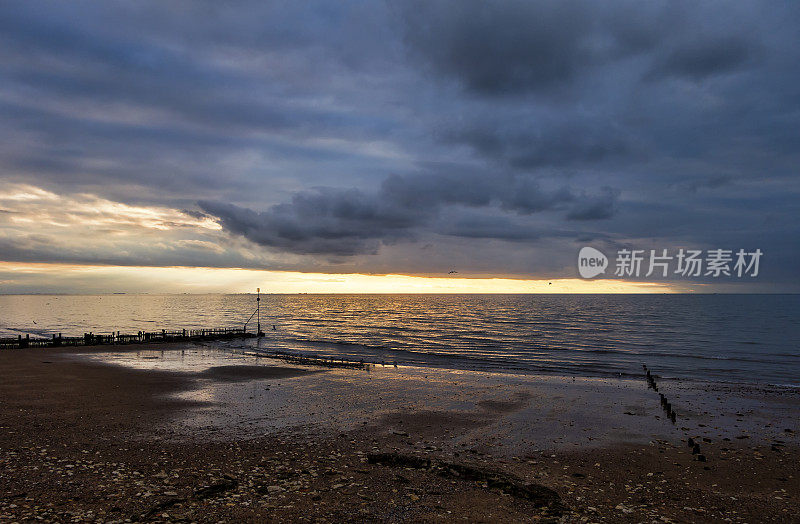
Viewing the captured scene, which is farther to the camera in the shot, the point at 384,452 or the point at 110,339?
the point at 110,339

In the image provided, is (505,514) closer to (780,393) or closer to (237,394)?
(237,394)

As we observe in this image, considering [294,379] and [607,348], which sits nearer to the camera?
[294,379]

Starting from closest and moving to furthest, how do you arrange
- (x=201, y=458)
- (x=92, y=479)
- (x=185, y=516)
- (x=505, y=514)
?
(x=185, y=516) < (x=505, y=514) < (x=92, y=479) < (x=201, y=458)

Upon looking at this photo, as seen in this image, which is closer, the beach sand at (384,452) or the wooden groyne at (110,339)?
the beach sand at (384,452)

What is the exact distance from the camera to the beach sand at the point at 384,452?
42.7ft

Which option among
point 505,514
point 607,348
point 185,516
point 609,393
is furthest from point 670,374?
point 185,516

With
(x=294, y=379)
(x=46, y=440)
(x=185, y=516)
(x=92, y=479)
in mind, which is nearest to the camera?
(x=185, y=516)

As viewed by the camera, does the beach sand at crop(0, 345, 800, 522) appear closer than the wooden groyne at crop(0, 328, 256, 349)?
Yes

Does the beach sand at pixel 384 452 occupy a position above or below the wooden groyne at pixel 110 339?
above

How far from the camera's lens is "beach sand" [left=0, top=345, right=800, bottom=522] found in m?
13.0

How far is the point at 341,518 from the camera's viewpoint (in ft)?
40.1

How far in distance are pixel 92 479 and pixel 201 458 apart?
11.5ft

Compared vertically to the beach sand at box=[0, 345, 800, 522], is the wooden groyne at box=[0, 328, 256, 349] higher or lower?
lower

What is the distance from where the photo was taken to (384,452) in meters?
18.0
